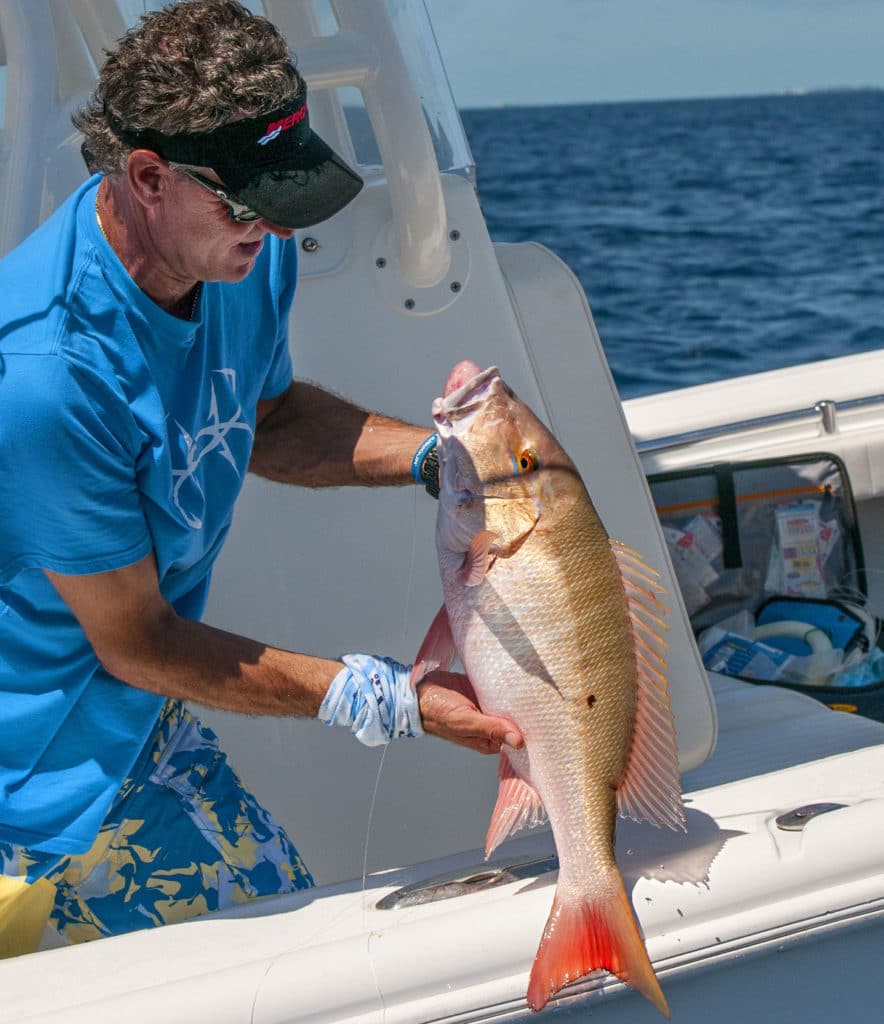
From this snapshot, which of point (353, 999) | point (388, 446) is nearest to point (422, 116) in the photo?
point (388, 446)

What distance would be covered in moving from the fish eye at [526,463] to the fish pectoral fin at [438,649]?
25 cm

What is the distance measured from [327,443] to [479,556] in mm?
631

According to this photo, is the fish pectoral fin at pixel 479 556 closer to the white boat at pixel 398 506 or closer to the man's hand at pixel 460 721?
the man's hand at pixel 460 721

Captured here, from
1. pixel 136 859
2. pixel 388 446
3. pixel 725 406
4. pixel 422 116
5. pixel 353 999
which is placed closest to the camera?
pixel 353 999

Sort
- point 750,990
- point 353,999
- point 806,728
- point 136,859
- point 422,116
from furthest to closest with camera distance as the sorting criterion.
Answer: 1. point 806,728
2. point 422,116
3. point 136,859
4. point 750,990
5. point 353,999

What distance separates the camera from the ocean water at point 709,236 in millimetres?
14758

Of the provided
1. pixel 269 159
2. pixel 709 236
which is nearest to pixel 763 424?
pixel 269 159

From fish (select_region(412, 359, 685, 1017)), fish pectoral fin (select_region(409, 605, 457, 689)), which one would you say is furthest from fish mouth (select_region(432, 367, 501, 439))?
fish pectoral fin (select_region(409, 605, 457, 689))

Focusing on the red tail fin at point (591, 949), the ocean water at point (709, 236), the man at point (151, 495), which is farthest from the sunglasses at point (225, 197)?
the ocean water at point (709, 236)

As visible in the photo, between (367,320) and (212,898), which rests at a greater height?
(367,320)

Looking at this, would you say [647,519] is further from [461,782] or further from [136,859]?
[136,859]

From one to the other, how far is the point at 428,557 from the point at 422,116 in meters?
0.90

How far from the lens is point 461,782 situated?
107 inches

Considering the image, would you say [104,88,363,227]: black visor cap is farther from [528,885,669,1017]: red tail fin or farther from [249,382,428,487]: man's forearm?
[528,885,669,1017]: red tail fin
